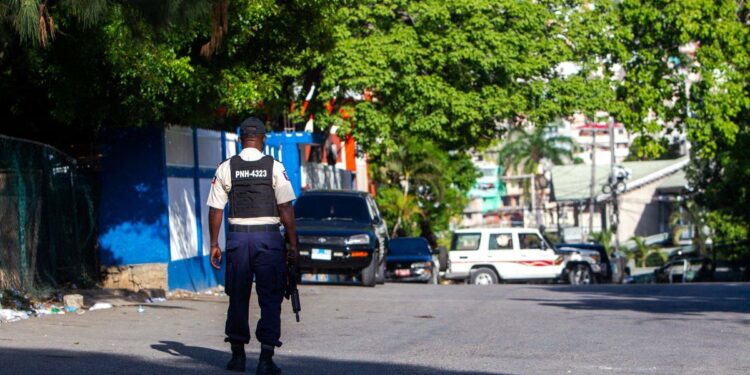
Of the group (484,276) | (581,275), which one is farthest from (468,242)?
(581,275)

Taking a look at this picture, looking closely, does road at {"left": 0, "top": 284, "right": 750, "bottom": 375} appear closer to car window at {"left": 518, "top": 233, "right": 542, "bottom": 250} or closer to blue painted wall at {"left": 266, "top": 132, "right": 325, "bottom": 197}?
car window at {"left": 518, "top": 233, "right": 542, "bottom": 250}

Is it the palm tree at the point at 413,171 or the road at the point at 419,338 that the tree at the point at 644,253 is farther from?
the road at the point at 419,338

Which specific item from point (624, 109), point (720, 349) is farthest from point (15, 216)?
point (624, 109)

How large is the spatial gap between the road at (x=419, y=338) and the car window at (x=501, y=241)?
13395 mm

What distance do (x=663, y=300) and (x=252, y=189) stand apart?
11.9 metres

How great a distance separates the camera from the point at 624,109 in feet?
116

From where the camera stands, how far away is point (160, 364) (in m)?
9.32

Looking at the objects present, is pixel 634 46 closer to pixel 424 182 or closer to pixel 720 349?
pixel 424 182

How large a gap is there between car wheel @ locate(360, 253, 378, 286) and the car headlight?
2.16ft

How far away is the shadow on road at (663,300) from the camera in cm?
1692

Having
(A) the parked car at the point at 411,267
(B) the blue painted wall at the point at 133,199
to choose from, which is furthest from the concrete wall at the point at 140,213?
(A) the parked car at the point at 411,267

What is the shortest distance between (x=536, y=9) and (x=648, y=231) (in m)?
48.0

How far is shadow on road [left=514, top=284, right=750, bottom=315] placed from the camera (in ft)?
55.5

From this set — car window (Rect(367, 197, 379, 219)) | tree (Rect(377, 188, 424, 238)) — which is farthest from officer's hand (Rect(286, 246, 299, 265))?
tree (Rect(377, 188, 424, 238))
